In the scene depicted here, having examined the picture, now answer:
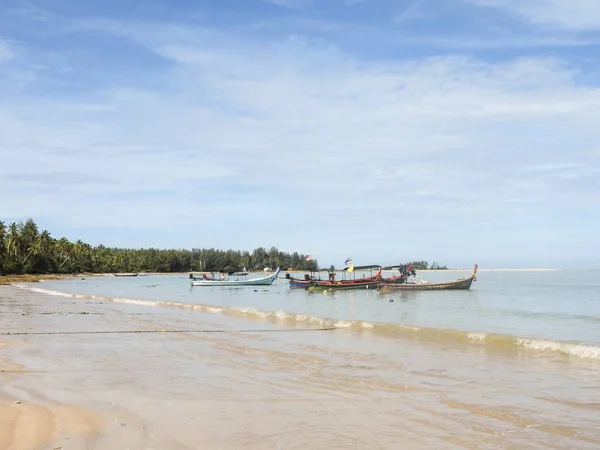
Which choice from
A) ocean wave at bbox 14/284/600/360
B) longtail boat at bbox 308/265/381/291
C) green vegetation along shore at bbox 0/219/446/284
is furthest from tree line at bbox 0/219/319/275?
ocean wave at bbox 14/284/600/360

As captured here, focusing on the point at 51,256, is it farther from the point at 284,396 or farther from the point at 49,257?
the point at 284,396

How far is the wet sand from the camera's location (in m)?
7.18

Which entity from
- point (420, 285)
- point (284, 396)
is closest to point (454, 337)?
point (284, 396)

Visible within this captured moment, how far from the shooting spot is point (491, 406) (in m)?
9.59

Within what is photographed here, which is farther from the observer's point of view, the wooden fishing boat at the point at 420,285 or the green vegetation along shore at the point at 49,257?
the green vegetation along shore at the point at 49,257

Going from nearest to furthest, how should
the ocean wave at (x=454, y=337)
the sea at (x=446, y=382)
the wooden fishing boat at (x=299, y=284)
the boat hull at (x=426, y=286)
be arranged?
the sea at (x=446, y=382) → the ocean wave at (x=454, y=337) → the boat hull at (x=426, y=286) → the wooden fishing boat at (x=299, y=284)

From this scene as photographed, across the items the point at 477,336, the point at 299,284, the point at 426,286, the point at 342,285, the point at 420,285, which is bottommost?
the point at 477,336

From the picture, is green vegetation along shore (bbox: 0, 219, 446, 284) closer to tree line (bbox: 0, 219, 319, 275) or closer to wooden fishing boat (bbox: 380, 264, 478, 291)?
tree line (bbox: 0, 219, 319, 275)

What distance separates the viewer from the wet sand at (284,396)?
283 inches

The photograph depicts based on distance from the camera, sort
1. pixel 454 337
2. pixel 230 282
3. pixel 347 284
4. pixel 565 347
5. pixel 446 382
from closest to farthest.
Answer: pixel 446 382 → pixel 565 347 → pixel 454 337 → pixel 347 284 → pixel 230 282

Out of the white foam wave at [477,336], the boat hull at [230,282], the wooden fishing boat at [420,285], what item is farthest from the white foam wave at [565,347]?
the boat hull at [230,282]

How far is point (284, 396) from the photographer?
9.89m

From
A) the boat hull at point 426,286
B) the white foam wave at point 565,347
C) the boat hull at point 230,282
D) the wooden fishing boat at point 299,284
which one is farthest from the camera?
the boat hull at point 230,282

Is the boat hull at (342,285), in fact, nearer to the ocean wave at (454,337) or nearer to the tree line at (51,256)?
the tree line at (51,256)
